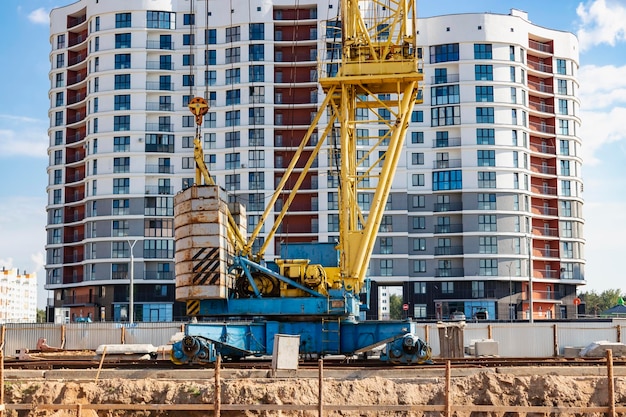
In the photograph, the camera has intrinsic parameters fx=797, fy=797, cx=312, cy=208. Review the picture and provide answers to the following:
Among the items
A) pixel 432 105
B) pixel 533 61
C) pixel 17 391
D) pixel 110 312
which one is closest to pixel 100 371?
pixel 17 391

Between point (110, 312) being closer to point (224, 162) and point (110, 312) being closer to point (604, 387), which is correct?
point (224, 162)

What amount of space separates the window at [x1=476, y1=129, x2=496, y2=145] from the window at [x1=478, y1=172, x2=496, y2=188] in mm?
3659

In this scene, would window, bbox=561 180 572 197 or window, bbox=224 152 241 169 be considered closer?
window, bbox=224 152 241 169

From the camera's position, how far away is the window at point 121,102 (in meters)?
95.6

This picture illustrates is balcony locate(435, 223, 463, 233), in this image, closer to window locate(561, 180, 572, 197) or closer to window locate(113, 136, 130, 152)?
window locate(561, 180, 572, 197)

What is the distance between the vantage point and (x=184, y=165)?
313 feet

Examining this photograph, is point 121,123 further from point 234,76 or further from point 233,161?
point 234,76

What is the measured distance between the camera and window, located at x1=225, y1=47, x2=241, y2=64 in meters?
95.9

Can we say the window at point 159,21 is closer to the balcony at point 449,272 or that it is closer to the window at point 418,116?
the window at point 418,116

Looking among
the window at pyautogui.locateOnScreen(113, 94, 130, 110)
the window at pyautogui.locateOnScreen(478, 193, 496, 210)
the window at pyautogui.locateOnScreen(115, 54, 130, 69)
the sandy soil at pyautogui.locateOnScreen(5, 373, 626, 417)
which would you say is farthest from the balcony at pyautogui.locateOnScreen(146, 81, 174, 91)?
the sandy soil at pyautogui.locateOnScreen(5, 373, 626, 417)

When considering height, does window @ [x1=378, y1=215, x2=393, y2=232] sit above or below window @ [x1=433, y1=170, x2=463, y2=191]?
below

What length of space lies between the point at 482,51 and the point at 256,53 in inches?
1058

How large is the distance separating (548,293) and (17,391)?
78699 mm

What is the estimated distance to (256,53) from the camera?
313ft
